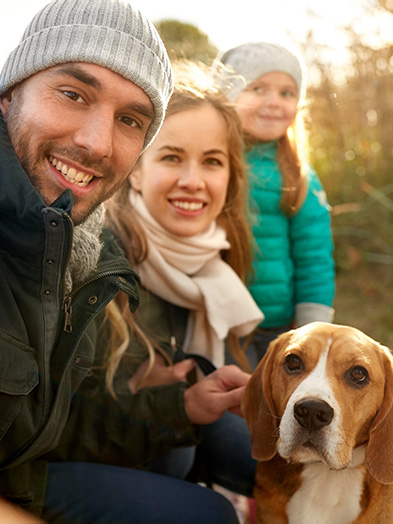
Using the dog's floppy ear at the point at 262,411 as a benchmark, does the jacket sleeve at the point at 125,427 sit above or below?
below

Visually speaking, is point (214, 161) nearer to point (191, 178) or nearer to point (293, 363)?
point (191, 178)

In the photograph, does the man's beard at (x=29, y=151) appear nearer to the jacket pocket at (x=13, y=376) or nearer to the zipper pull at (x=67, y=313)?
the zipper pull at (x=67, y=313)

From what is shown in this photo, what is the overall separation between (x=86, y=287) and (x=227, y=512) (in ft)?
3.55

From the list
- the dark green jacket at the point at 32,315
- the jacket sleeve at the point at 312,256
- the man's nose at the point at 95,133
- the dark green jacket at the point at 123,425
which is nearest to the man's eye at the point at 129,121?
the man's nose at the point at 95,133

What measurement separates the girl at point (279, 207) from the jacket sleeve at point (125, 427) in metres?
1.03

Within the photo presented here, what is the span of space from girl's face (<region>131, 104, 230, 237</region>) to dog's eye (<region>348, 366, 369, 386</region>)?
1188 mm

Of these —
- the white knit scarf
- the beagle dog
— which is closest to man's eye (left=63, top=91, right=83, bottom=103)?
the white knit scarf

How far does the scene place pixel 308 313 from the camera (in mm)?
3318

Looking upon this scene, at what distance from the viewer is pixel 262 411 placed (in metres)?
1.98

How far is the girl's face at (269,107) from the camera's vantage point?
3406mm

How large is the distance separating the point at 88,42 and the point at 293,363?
3.99 feet

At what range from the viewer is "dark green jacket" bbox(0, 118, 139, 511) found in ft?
5.69

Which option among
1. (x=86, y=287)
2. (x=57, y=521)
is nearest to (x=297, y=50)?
(x=86, y=287)

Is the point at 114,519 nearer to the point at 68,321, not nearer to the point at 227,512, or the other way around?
the point at 227,512
